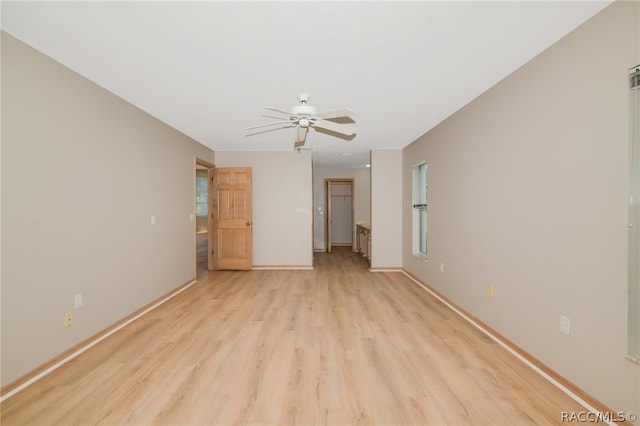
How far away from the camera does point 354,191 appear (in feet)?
28.8

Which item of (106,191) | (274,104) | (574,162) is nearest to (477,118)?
(574,162)

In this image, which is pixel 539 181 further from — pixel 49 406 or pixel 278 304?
pixel 49 406

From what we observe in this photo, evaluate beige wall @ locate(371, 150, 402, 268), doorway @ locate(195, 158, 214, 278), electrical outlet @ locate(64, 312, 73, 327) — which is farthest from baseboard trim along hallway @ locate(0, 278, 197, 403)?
beige wall @ locate(371, 150, 402, 268)

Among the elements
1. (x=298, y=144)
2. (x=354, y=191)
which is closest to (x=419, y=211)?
(x=298, y=144)

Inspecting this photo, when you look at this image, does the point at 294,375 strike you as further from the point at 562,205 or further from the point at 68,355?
the point at 562,205

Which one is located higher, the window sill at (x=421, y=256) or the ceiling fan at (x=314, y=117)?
the ceiling fan at (x=314, y=117)

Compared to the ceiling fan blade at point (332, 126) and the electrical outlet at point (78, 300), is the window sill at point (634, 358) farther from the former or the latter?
the electrical outlet at point (78, 300)

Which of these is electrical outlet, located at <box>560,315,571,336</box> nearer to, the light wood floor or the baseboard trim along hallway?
the light wood floor

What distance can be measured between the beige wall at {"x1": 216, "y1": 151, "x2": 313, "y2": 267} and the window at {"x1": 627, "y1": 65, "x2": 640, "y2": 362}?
4.85m

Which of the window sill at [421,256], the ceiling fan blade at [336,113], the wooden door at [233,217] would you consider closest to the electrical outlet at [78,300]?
the ceiling fan blade at [336,113]

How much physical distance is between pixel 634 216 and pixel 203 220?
483 inches

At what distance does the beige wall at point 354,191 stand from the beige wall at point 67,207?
17.2 feet

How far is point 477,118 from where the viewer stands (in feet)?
10.3

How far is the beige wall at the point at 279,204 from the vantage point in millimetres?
6035
